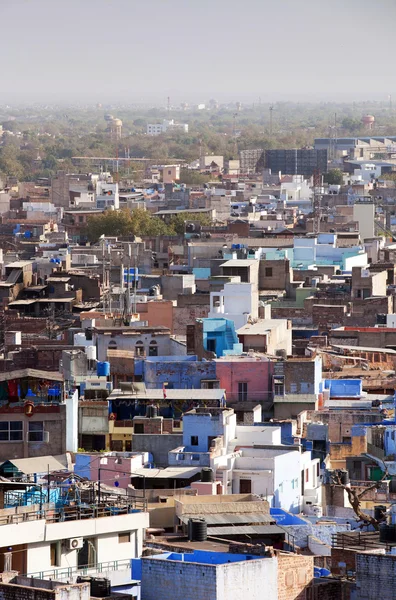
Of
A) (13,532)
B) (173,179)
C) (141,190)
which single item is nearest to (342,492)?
(13,532)

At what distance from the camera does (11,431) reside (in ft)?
70.7

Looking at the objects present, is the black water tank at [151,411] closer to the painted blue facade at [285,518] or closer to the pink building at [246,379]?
the pink building at [246,379]

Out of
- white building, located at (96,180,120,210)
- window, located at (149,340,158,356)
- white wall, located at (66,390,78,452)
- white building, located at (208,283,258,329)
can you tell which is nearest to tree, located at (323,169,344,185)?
white building, located at (96,180,120,210)

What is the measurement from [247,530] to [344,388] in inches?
411

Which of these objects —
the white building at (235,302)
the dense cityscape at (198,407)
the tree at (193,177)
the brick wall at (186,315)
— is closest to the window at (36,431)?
the dense cityscape at (198,407)

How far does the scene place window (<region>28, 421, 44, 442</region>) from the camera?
849 inches

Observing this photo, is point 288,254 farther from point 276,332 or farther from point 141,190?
point 141,190

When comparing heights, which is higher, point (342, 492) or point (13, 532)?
point (13, 532)

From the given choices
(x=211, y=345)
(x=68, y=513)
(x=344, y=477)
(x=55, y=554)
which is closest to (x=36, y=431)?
Result: (x=344, y=477)

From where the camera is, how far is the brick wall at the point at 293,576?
1368cm

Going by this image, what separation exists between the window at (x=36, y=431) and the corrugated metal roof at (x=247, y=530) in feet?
17.7

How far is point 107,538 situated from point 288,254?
28.1 metres

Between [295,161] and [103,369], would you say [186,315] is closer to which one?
[103,369]

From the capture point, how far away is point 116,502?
15109mm
